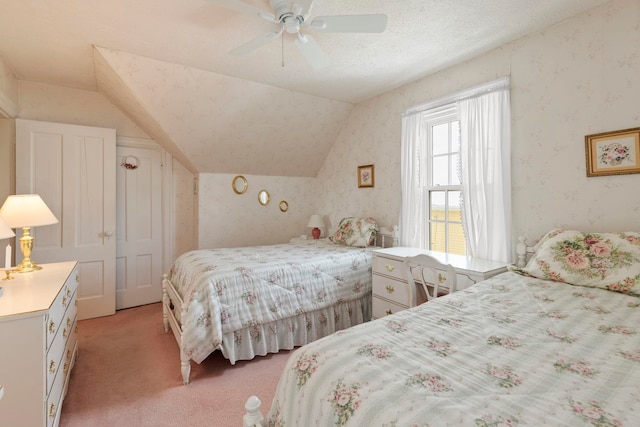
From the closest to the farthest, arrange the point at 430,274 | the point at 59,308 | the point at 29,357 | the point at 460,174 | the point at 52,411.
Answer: the point at 29,357, the point at 52,411, the point at 59,308, the point at 430,274, the point at 460,174

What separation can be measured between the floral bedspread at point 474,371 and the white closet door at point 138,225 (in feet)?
11.2

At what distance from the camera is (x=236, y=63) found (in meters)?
2.71

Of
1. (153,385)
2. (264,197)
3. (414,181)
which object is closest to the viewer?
(153,385)

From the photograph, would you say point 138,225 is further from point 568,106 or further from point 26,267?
point 568,106

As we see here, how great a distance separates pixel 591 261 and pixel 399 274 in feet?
4.00

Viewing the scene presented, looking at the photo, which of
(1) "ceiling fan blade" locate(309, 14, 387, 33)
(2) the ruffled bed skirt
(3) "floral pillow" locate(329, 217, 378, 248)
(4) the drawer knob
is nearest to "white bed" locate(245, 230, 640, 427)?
(4) the drawer knob

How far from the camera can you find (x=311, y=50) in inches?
80.3

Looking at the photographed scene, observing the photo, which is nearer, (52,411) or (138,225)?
(52,411)

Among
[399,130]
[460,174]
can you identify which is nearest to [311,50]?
[399,130]

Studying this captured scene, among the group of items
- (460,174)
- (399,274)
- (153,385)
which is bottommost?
(153,385)

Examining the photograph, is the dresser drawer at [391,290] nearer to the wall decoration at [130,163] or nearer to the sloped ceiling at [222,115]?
the sloped ceiling at [222,115]

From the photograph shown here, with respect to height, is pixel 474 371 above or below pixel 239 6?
below

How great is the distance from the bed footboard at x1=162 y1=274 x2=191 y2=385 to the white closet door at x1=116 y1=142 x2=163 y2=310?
102 cm

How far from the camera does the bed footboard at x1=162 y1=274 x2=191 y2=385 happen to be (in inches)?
82.7
